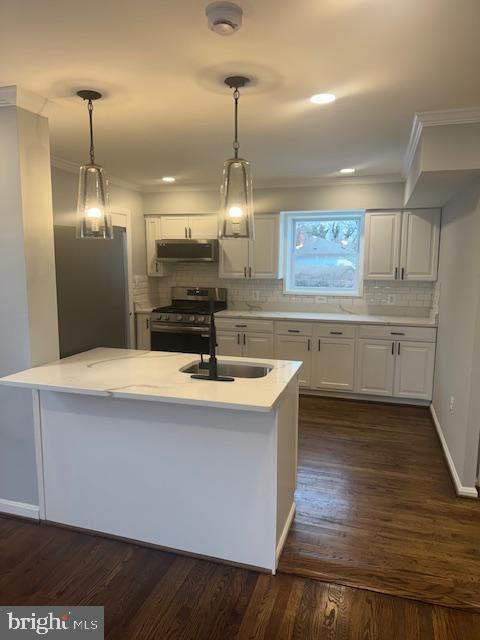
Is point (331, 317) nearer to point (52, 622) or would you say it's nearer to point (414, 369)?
point (414, 369)

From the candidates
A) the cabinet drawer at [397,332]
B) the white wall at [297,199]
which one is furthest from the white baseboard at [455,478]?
the white wall at [297,199]

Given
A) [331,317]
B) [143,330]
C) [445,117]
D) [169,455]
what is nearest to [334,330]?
[331,317]

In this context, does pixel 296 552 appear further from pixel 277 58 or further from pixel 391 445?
pixel 277 58

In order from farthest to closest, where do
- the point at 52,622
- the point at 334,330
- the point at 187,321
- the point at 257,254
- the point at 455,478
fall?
the point at 257,254 < the point at 187,321 < the point at 334,330 < the point at 455,478 < the point at 52,622

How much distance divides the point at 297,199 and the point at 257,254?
0.76m

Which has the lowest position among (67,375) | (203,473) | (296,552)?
(296,552)

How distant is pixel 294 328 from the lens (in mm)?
4711

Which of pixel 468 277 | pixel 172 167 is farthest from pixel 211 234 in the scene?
pixel 468 277

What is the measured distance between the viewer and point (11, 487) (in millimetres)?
2588

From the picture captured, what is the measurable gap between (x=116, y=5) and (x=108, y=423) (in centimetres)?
185

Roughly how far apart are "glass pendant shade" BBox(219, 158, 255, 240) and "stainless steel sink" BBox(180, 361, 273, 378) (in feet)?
2.85

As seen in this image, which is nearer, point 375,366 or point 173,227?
point 375,366

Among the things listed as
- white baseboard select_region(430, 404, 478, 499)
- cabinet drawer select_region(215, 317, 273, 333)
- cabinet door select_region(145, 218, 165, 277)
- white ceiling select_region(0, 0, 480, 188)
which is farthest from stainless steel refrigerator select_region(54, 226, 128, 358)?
white baseboard select_region(430, 404, 478, 499)

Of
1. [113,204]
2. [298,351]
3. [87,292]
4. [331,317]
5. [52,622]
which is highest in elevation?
[113,204]
